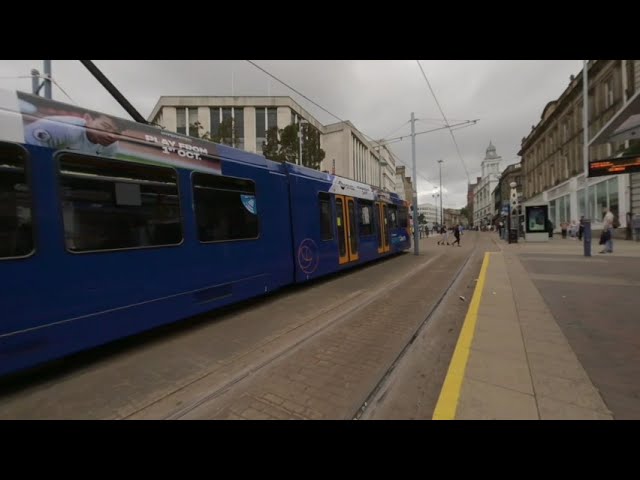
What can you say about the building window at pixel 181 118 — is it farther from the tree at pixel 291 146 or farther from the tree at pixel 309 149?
the tree at pixel 309 149

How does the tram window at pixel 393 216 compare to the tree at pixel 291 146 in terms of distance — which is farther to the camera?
the tree at pixel 291 146

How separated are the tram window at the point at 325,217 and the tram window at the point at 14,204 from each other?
581 cm

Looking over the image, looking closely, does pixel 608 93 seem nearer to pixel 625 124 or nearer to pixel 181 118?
pixel 625 124

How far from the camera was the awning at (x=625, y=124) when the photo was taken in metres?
8.17

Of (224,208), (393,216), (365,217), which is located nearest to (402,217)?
(393,216)

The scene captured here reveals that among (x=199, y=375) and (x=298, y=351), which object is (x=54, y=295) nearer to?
(x=199, y=375)

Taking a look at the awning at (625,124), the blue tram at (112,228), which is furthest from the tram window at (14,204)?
the awning at (625,124)

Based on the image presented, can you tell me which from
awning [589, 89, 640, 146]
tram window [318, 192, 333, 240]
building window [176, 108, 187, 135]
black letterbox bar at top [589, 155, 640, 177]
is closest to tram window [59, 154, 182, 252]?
tram window [318, 192, 333, 240]

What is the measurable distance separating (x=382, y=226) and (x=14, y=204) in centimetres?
1060

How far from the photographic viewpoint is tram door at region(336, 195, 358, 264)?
8.84m
